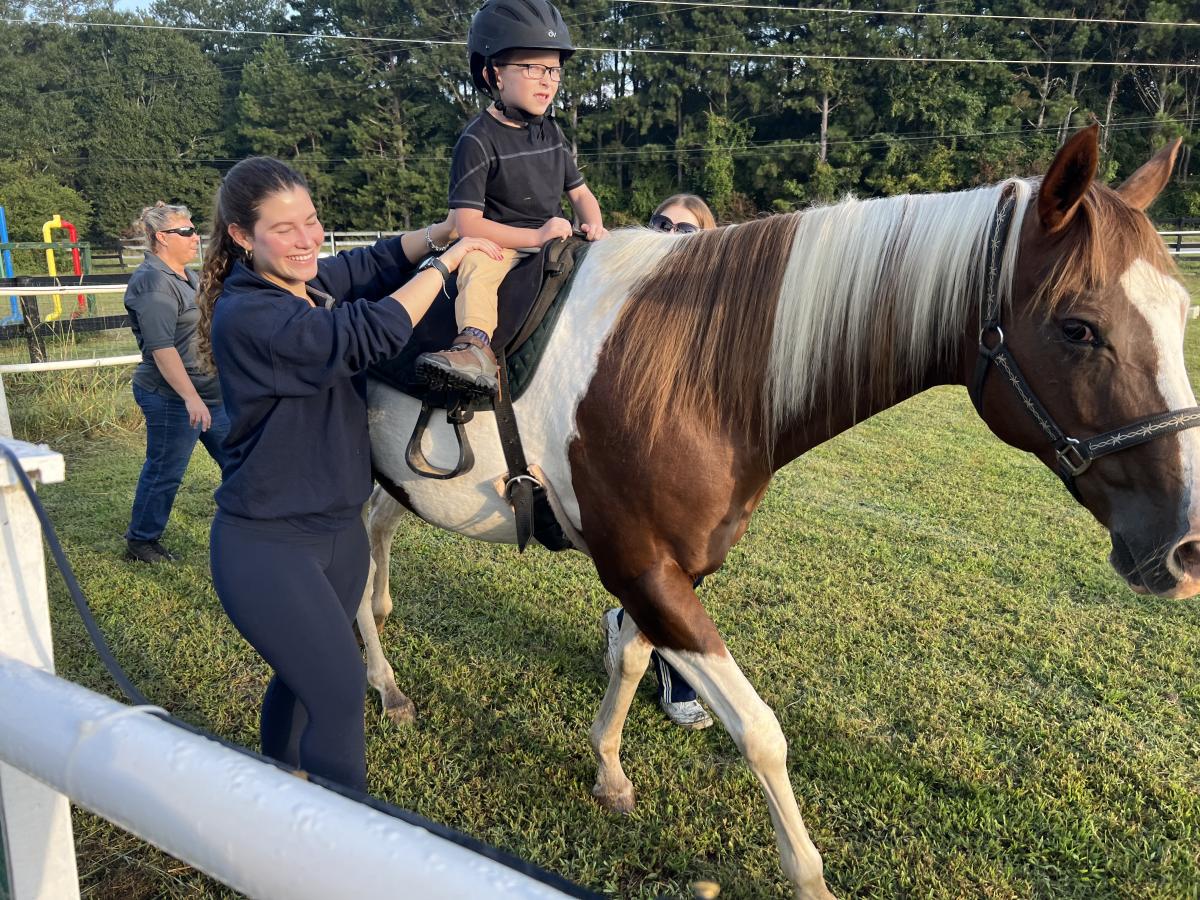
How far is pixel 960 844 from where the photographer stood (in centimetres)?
254

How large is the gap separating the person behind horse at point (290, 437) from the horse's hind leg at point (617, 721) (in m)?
1.04

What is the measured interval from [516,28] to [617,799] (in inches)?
107

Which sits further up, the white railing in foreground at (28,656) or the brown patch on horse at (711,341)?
the brown patch on horse at (711,341)

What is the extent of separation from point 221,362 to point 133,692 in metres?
0.86

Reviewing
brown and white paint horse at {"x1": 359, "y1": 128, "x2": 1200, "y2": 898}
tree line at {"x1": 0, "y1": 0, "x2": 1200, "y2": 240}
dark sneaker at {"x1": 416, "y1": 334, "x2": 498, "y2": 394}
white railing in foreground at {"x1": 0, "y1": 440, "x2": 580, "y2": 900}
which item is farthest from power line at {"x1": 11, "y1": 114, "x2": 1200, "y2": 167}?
white railing in foreground at {"x1": 0, "y1": 440, "x2": 580, "y2": 900}

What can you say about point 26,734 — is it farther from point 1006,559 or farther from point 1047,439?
point 1006,559

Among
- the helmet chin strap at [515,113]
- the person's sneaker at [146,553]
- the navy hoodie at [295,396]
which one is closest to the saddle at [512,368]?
the navy hoodie at [295,396]

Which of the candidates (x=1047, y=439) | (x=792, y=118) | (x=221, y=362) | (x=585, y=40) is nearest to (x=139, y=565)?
(x=221, y=362)

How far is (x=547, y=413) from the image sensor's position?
7.40 ft

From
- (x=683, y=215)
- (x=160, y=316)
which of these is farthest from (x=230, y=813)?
(x=160, y=316)

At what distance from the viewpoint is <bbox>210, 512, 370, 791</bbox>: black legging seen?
6.23ft

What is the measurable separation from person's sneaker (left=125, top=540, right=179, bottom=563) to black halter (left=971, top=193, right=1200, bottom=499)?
4.94m

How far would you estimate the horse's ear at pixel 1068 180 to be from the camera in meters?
1.57

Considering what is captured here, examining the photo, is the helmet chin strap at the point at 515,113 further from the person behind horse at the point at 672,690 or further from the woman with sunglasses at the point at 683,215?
the woman with sunglasses at the point at 683,215
